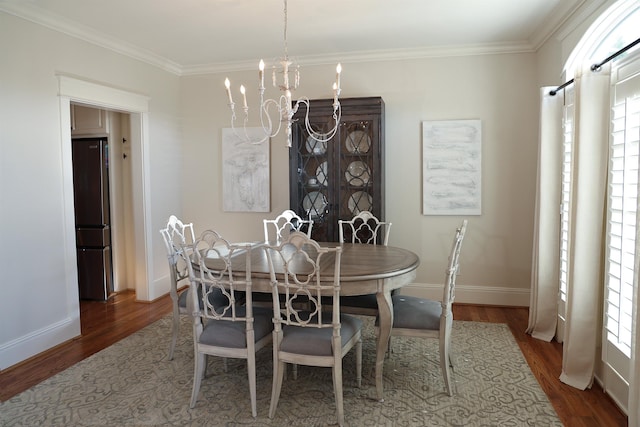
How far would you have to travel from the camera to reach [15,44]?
3107 mm

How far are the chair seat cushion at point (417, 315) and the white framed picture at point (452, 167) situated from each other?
1.79 m

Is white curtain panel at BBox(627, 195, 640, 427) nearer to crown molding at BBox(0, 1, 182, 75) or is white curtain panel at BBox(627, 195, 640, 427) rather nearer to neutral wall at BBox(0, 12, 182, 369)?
neutral wall at BBox(0, 12, 182, 369)

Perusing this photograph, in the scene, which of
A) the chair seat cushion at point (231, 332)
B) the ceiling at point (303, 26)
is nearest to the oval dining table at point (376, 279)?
the chair seat cushion at point (231, 332)

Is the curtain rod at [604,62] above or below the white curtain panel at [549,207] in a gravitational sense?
above

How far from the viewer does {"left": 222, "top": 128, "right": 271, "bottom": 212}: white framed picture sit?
4.84 meters

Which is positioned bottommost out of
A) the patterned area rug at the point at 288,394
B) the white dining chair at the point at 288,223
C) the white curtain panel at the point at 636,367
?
the patterned area rug at the point at 288,394

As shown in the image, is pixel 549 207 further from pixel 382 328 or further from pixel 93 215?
pixel 93 215

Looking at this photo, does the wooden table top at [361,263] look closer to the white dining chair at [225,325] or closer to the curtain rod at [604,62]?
the white dining chair at [225,325]

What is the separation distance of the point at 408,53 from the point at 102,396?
3.97m

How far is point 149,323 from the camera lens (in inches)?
156

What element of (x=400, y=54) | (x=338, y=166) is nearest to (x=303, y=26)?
(x=400, y=54)

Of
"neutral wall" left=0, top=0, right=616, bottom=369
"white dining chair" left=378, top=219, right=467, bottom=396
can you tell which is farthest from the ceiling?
"white dining chair" left=378, top=219, right=467, bottom=396

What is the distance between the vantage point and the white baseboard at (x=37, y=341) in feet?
10.0

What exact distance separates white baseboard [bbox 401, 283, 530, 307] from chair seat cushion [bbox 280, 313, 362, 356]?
2278mm
